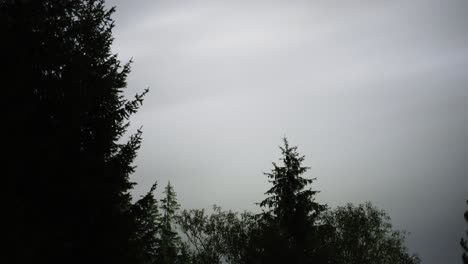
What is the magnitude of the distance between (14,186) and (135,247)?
3424mm

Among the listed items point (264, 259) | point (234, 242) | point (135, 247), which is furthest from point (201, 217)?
point (135, 247)

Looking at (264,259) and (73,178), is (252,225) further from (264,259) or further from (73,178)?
(73,178)

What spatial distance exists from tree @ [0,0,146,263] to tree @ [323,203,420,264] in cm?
3006

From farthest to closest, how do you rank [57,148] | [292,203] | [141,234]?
1. [292,203]
2. [141,234]
3. [57,148]

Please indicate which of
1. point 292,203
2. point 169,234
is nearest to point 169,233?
point 169,234

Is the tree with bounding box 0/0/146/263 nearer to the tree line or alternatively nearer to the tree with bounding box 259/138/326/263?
the tree line

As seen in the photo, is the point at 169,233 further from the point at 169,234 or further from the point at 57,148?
the point at 57,148

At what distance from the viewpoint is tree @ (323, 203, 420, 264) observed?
40031 mm

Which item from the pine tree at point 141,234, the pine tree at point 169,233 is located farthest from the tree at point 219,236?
the pine tree at point 141,234

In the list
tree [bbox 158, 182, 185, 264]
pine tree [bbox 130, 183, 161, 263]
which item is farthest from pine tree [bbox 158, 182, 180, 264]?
pine tree [bbox 130, 183, 161, 263]

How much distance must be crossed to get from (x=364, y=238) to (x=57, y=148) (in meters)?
40.1

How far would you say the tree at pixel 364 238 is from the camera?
40.0 metres

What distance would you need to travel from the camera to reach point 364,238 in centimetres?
4278

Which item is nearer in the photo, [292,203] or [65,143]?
[65,143]
